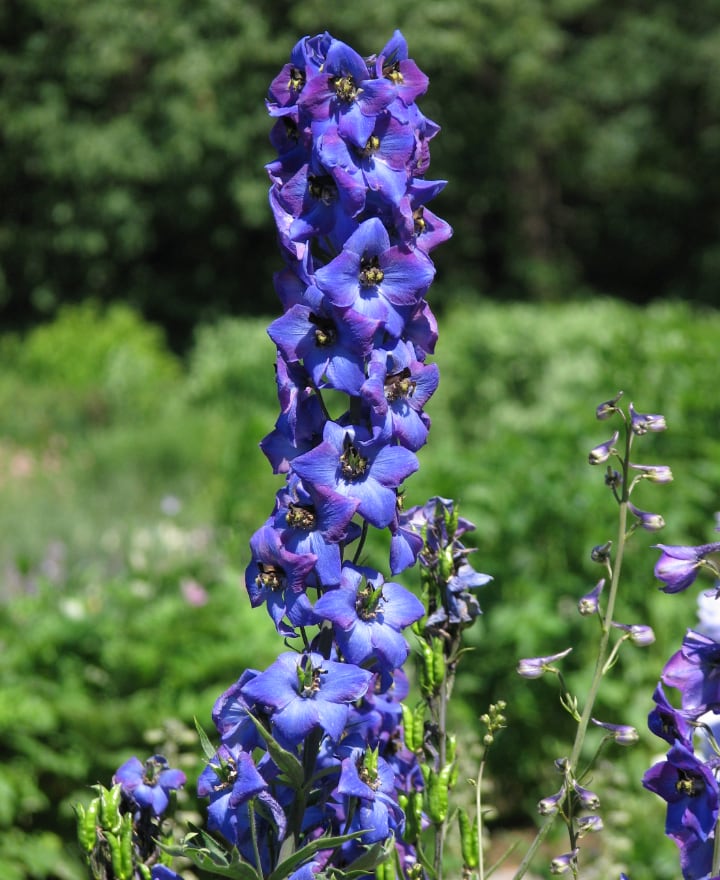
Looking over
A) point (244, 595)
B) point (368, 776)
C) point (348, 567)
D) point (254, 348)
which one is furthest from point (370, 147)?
point (254, 348)

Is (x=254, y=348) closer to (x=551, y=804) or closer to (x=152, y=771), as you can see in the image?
(x=152, y=771)

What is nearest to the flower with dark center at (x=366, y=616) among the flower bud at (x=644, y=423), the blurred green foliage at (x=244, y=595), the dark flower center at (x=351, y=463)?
the dark flower center at (x=351, y=463)

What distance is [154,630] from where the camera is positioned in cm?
323

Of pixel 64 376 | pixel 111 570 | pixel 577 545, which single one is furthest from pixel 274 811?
pixel 64 376

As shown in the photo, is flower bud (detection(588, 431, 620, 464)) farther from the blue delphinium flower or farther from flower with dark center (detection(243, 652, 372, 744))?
the blue delphinium flower

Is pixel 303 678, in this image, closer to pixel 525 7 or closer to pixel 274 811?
pixel 274 811

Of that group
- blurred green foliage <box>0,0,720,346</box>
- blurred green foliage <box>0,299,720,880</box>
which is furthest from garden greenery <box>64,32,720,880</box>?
blurred green foliage <box>0,0,720,346</box>

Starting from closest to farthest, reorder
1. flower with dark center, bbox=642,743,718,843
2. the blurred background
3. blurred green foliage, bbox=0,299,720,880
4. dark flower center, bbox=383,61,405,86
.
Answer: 1. flower with dark center, bbox=642,743,718,843
2. dark flower center, bbox=383,61,405,86
3. blurred green foliage, bbox=0,299,720,880
4. the blurred background

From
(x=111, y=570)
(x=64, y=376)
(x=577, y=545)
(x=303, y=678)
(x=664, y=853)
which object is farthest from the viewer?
(x=64, y=376)

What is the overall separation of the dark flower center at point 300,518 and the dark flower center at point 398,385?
0.15 metres

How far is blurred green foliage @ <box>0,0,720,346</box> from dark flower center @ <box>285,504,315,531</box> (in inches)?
591

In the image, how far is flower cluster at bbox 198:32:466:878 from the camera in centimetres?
112

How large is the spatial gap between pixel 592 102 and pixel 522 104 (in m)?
1.56

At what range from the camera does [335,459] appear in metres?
1.14
